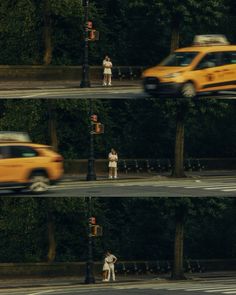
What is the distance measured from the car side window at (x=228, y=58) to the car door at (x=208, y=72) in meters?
0.25

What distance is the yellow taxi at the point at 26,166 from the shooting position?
59.1m

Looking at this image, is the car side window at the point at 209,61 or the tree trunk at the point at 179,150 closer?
the car side window at the point at 209,61

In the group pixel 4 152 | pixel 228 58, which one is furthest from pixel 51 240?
pixel 4 152

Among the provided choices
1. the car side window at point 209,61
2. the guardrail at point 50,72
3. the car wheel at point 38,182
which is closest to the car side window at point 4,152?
the car wheel at point 38,182

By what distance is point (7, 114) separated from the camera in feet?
261

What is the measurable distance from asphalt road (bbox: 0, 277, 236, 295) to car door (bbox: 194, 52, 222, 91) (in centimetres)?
887

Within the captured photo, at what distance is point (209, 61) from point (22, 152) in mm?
12889

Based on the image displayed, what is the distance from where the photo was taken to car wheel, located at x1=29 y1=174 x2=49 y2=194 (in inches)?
2371

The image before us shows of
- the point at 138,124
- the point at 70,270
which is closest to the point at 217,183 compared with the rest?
the point at 70,270

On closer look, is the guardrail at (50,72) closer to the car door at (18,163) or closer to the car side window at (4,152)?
the car door at (18,163)

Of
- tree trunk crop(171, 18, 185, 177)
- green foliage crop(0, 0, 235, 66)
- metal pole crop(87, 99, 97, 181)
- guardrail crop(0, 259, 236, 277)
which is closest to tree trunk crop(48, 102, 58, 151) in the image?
metal pole crop(87, 99, 97, 181)

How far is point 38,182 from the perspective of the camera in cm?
6038

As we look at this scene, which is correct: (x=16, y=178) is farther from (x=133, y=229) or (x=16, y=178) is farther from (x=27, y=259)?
(x=133, y=229)

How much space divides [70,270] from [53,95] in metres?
8.85
